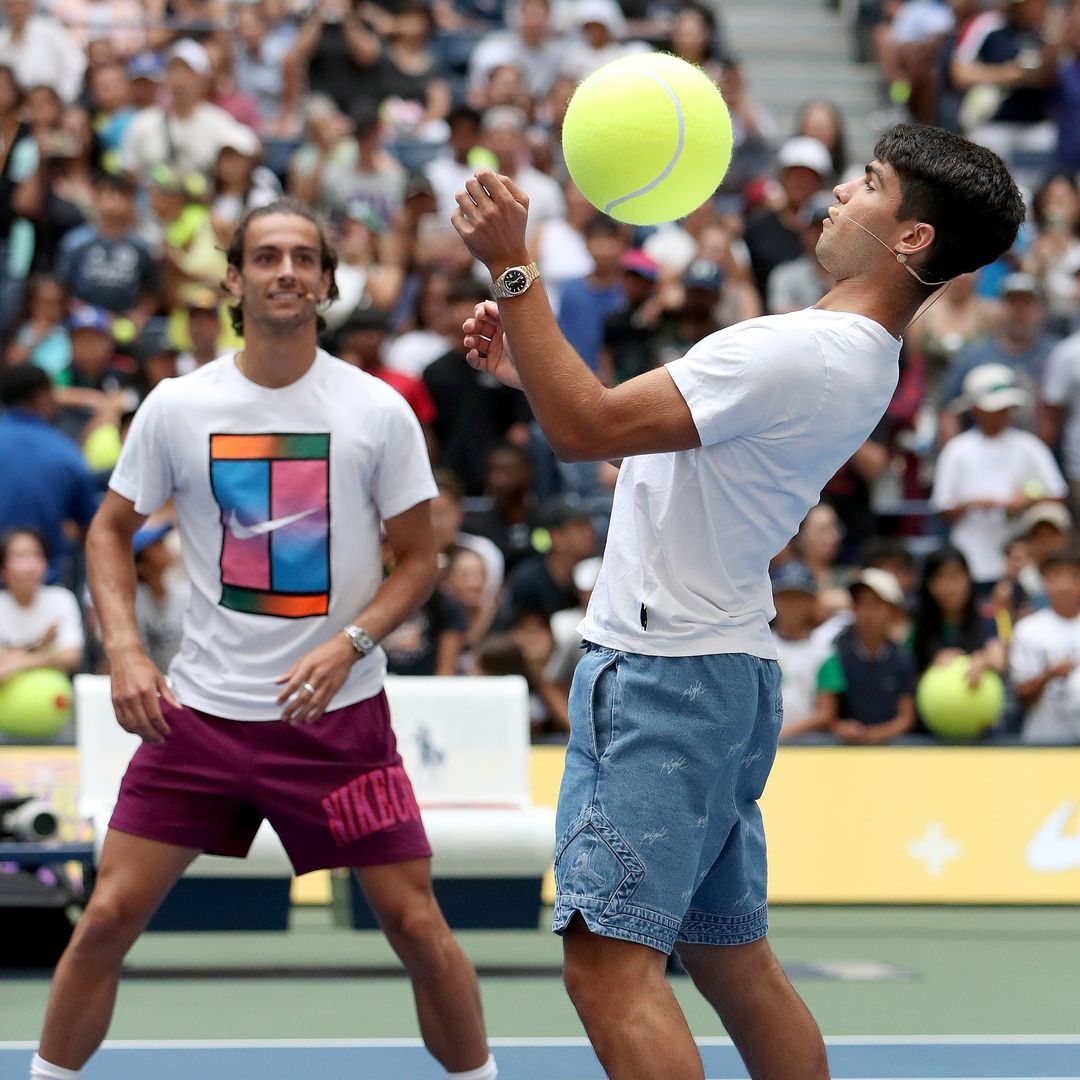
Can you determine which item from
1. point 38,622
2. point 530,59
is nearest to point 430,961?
point 38,622

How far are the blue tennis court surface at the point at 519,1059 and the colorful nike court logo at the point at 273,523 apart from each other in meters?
1.73

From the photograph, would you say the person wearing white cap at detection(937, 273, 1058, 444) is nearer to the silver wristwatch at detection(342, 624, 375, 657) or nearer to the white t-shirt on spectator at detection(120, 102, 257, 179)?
the white t-shirt on spectator at detection(120, 102, 257, 179)

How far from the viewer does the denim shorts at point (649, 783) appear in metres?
3.72

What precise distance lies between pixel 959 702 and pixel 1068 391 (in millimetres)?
3068

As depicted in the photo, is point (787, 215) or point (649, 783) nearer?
point (649, 783)

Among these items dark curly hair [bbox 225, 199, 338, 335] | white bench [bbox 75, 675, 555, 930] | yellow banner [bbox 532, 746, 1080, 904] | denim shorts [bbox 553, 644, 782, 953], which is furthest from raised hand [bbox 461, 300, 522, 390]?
yellow banner [bbox 532, 746, 1080, 904]

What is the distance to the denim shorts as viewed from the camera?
3719mm

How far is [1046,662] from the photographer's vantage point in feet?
32.3

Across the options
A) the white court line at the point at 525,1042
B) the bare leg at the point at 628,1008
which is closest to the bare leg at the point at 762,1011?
the bare leg at the point at 628,1008

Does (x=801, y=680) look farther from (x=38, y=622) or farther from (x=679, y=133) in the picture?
(x=679, y=133)

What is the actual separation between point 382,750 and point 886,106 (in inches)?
551

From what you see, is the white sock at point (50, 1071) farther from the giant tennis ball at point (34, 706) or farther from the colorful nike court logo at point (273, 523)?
the giant tennis ball at point (34, 706)

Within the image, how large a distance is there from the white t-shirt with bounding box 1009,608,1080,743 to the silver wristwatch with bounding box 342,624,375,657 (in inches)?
222

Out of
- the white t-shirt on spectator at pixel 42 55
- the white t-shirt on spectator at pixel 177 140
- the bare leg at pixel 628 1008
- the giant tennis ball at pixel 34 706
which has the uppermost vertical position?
the white t-shirt on spectator at pixel 42 55
